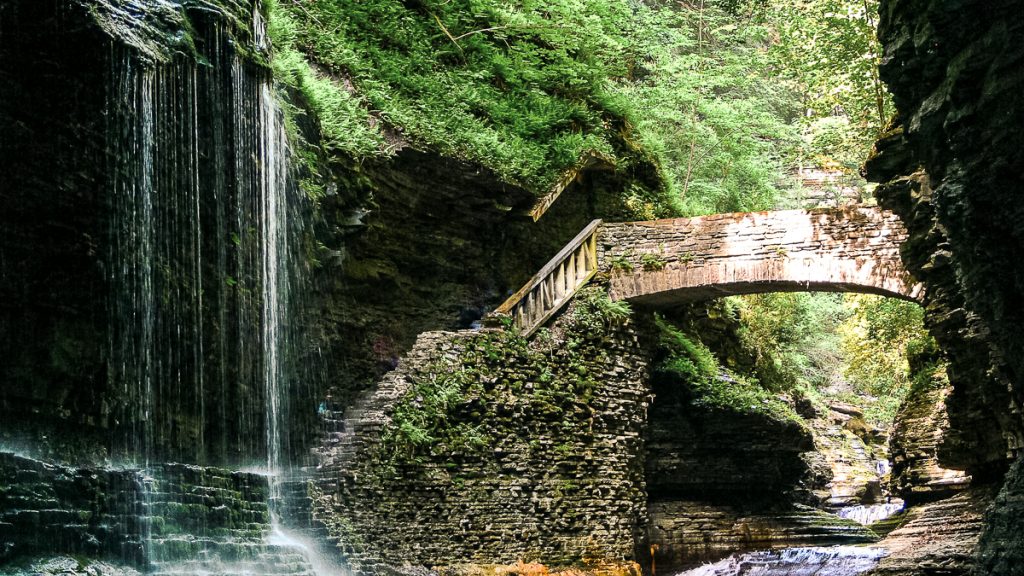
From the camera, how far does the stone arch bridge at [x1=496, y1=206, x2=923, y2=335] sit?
14.8 m

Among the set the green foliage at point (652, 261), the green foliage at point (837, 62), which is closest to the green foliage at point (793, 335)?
the green foliage at point (837, 62)

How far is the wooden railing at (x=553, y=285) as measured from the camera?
52.4 feet

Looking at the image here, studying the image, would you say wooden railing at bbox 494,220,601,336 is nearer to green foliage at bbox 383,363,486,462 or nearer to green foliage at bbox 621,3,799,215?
green foliage at bbox 383,363,486,462

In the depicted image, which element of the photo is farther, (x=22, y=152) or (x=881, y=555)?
(x=881, y=555)

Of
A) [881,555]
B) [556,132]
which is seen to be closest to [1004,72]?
[881,555]

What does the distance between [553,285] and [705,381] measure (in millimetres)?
3882

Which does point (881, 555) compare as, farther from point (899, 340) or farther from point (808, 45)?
point (808, 45)

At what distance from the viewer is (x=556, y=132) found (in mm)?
19359

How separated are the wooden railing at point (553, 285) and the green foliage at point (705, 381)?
6.31 feet

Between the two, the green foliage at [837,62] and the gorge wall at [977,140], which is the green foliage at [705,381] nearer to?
the green foliage at [837,62]

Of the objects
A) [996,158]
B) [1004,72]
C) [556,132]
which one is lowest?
[996,158]

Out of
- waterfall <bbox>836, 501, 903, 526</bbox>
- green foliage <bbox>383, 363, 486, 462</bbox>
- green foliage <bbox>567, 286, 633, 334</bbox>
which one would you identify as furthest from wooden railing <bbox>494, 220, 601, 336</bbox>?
waterfall <bbox>836, 501, 903, 526</bbox>

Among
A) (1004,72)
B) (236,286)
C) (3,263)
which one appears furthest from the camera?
(236,286)

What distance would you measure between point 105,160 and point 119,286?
4.08 feet
